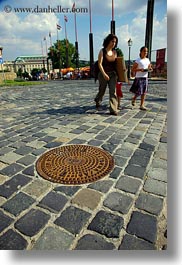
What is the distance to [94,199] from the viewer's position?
6.73ft

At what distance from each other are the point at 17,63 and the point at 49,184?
3495 inches

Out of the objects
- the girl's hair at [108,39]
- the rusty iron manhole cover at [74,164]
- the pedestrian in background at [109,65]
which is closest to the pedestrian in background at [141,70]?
the pedestrian in background at [109,65]

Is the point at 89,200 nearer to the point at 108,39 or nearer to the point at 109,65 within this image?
the point at 109,65

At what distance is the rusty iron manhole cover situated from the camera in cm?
242

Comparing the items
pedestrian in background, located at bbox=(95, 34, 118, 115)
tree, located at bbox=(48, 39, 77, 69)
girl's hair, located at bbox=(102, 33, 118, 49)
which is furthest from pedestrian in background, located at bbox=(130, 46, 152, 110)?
tree, located at bbox=(48, 39, 77, 69)

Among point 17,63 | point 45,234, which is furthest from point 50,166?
point 17,63

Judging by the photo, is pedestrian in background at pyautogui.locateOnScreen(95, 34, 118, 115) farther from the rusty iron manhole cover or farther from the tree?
the tree

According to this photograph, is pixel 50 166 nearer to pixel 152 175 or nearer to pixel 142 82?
pixel 152 175

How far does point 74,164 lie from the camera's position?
107 inches

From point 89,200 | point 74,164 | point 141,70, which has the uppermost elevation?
point 141,70

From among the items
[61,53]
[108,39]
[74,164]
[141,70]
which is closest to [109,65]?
[108,39]

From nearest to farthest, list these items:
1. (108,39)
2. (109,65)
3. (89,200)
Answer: (89,200) < (108,39) < (109,65)

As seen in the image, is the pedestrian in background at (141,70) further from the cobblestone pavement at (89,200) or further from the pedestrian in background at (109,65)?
the cobblestone pavement at (89,200)

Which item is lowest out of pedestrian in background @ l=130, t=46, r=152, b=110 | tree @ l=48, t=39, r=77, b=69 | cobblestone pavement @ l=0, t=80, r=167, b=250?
cobblestone pavement @ l=0, t=80, r=167, b=250
